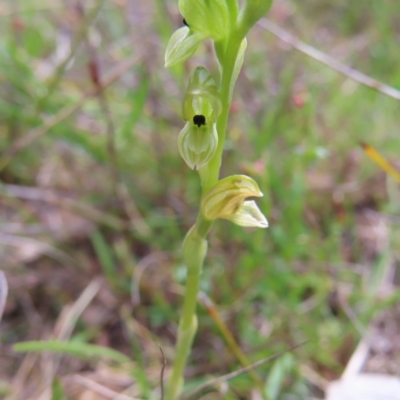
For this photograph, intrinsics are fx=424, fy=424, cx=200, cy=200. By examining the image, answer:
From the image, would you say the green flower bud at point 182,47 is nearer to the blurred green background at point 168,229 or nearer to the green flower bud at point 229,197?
the green flower bud at point 229,197

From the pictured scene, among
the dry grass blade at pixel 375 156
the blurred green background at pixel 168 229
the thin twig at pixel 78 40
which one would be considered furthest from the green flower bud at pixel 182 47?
the thin twig at pixel 78 40

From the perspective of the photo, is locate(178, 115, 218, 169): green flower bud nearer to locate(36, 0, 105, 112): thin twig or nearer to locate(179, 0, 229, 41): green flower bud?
locate(179, 0, 229, 41): green flower bud

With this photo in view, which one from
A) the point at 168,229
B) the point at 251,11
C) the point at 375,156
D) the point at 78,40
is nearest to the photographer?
the point at 251,11

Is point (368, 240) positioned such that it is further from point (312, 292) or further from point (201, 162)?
point (201, 162)

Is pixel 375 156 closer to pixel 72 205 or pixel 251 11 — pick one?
pixel 251 11

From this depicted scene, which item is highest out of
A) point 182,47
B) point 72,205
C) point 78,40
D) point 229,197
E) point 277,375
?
point 78,40

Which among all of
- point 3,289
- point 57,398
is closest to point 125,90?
point 3,289

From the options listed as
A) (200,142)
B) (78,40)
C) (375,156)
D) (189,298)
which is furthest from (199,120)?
(78,40)
